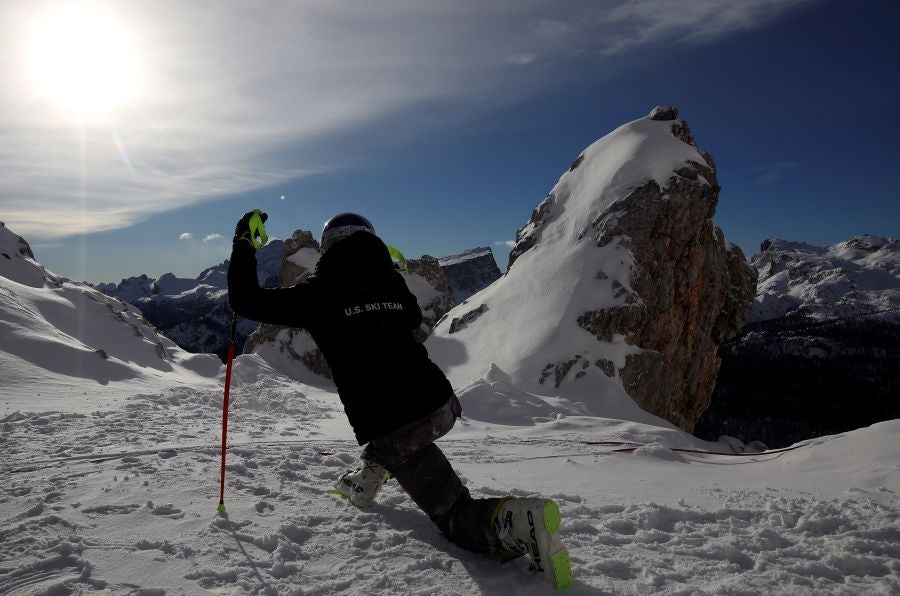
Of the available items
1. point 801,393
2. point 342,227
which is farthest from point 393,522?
point 801,393

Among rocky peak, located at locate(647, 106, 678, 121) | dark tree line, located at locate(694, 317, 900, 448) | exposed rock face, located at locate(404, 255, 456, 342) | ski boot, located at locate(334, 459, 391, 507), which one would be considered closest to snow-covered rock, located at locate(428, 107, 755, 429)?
rocky peak, located at locate(647, 106, 678, 121)

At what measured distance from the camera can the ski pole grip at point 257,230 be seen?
4.53 m

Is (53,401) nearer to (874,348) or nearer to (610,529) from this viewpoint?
(610,529)

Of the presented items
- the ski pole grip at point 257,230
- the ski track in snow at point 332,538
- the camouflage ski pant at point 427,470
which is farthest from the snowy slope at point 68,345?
the camouflage ski pant at point 427,470

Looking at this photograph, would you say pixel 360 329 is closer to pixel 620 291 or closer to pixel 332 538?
pixel 332 538

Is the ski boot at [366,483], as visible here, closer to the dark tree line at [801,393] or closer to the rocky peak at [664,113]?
the rocky peak at [664,113]

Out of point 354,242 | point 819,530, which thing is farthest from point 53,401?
point 819,530

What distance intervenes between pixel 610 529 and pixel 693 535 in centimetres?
62

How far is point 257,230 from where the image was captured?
4621 mm

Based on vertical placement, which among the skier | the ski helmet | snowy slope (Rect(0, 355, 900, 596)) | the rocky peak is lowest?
snowy slope (Rect(0, 355, 900, 596))

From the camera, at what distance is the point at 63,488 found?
4504 mm

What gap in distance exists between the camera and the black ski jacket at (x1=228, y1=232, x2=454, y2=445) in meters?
3.93

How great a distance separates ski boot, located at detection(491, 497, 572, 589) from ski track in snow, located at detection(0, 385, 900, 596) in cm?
12

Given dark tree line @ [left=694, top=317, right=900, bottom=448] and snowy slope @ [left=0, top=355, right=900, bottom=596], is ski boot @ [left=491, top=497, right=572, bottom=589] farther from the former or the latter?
dark tree line @ [left=694, top=317, right=900, bottom=448]
